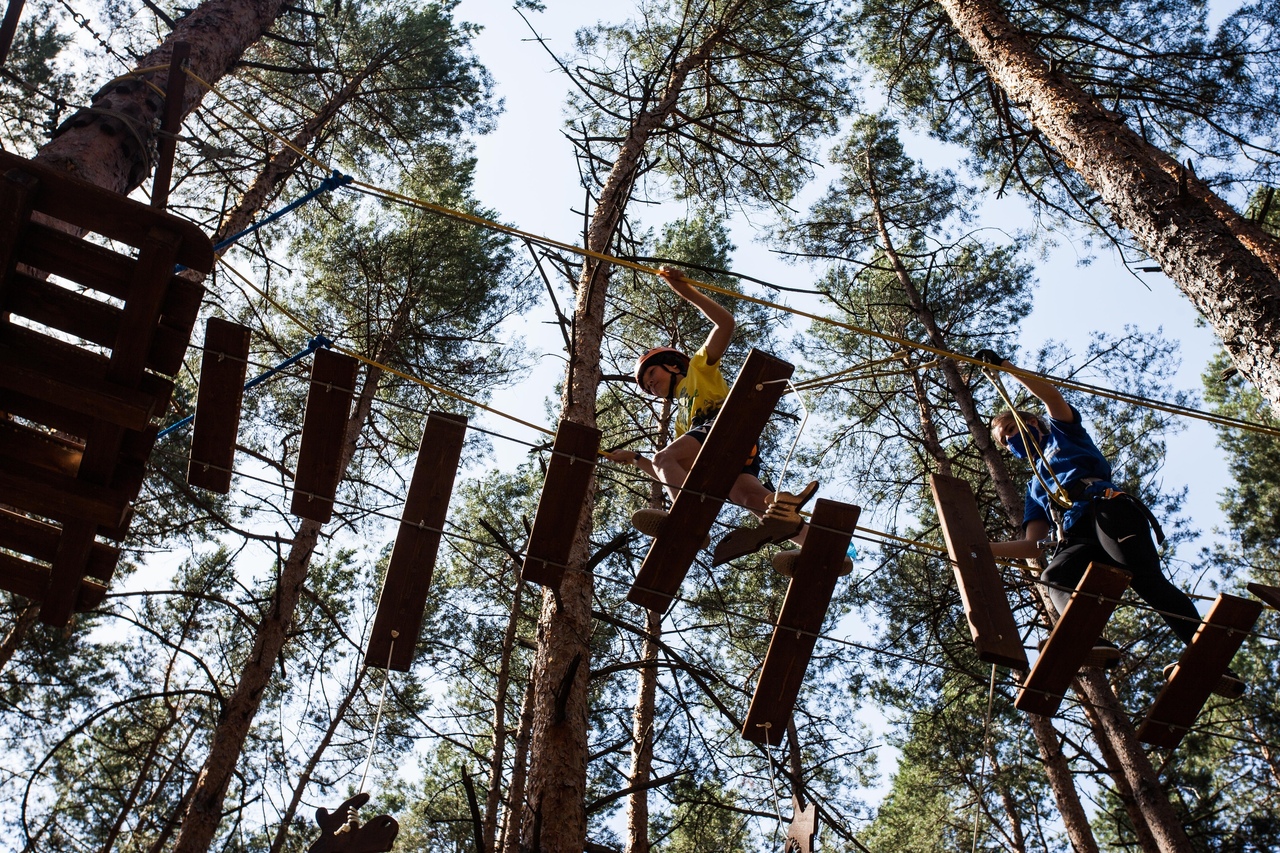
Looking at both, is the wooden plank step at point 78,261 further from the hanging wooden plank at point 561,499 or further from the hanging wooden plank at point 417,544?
the hanging wooden plank at point 561,499

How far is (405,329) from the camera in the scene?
8805 mm

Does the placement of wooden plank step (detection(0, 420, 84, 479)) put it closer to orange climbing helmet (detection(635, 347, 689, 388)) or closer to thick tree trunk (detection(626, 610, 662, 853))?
Answer: orange climbing helmet (detection(635, 347, 689, 388))

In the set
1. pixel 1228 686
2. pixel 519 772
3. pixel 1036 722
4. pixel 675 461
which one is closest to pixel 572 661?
pixel 675 461

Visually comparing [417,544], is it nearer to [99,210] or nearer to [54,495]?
[54,495]

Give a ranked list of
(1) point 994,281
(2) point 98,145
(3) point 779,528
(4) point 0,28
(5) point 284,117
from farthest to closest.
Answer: (1) point 994,281 → (5) point 284,117 → (2) point 98,145 → (3) point 779,528 → (4) point 0,28

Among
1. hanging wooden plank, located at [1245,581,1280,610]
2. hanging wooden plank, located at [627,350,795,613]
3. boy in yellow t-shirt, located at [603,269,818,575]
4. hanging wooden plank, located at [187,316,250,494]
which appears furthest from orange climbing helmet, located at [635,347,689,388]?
hanging wooden plank, located at [1245,581,1280,610]

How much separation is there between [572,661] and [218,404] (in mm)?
2030

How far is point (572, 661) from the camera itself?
4465 mm

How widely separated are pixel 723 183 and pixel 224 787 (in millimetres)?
6474

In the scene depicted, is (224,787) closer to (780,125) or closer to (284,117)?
(284,117)

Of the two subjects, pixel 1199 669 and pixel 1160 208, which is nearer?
pixel 1199 669

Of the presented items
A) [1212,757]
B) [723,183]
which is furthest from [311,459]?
[1212,757]

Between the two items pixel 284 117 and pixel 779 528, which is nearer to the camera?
pixel 779 528

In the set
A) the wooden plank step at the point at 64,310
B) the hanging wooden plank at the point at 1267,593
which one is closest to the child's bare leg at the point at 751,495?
the hanging wooden plank at the point at 1267,593
